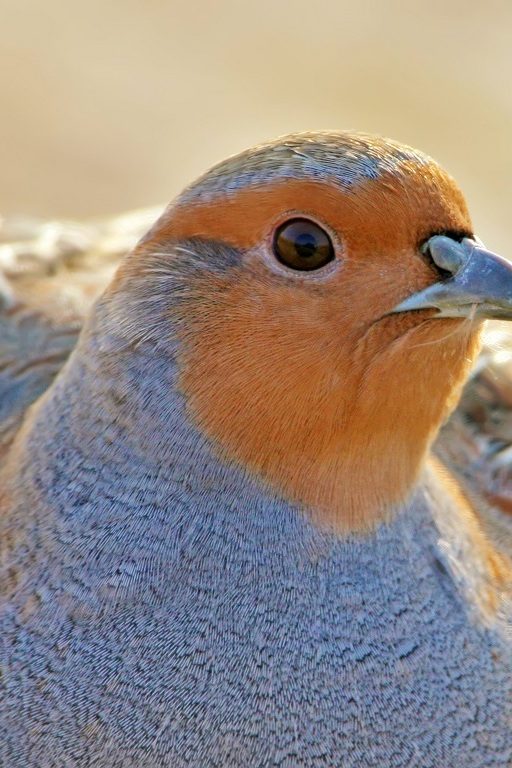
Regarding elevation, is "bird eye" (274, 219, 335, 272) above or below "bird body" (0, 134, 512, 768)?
above

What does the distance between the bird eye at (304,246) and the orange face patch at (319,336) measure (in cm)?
3

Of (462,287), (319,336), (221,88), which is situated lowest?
(319,336)

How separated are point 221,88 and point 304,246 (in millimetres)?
6461

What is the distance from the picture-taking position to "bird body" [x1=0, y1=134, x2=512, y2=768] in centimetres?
330

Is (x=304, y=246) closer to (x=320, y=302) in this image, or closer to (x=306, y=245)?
(x=306, y=245)

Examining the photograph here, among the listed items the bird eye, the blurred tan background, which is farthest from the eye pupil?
the blurred tan background

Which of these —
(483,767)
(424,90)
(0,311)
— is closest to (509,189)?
(424,90)

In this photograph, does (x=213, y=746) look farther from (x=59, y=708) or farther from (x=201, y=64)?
(x=201, y=64)

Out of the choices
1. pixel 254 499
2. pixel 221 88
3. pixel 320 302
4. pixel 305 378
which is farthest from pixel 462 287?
pixel 221 88

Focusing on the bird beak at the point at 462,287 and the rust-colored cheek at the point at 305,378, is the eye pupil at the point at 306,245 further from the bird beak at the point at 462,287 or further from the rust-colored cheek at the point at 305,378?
the bird beak at the point at 462,287

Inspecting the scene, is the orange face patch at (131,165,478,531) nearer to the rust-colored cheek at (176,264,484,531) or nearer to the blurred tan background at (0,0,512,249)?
the rust-colored cheek at (176,264,484,531)

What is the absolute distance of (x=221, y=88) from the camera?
9.45 metres

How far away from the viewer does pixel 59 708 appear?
11.5 ft

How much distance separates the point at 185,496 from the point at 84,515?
12.4 inches
